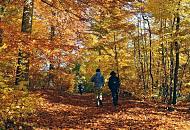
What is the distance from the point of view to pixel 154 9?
755 inches

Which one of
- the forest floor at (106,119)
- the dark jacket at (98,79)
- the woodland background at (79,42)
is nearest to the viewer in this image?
the woodland background at (79,42)

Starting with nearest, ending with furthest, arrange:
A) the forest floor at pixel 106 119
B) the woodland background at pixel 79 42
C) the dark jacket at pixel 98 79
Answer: the woodland background at pixel 79 42 → the forest floor at pixel 106 119 → the dark jacket at pixel 98 79

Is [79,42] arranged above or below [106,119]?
above

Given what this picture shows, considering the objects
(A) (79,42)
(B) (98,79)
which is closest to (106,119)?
(B) (98,79)

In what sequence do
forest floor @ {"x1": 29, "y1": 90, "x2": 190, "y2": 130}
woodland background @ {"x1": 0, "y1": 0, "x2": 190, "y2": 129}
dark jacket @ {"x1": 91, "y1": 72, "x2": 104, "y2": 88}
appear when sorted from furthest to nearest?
dark jacket @ {"x1": 91, "y1": 72, "x2": 104, "y2": 88}
forest floor @ {"x1": 29, "y1": 90, "x2": 190, "y2": 130}
woodland background @ {"x1": 0, "y1": 0, "x2": 190, "y2": 129}

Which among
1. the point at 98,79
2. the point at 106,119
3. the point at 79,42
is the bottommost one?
the point at 106,119

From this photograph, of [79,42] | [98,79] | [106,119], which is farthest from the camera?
[79,42]

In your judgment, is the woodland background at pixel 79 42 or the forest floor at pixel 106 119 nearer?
the woodland background at pixel 79 42

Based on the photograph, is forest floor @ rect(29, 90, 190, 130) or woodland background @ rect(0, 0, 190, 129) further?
forest floor @ rect(29, 90, 190, 130)

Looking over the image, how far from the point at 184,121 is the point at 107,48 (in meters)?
16.2

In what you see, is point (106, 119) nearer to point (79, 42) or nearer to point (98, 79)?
point (98, 79)

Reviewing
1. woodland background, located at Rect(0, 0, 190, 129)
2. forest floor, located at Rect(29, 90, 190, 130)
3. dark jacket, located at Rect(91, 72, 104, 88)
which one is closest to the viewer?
woodland background, located at Rect(0, 0, 190, 129)

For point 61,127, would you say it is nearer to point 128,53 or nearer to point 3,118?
point 3,118

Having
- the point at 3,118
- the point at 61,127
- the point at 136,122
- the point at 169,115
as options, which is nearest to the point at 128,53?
the point at 169,115
